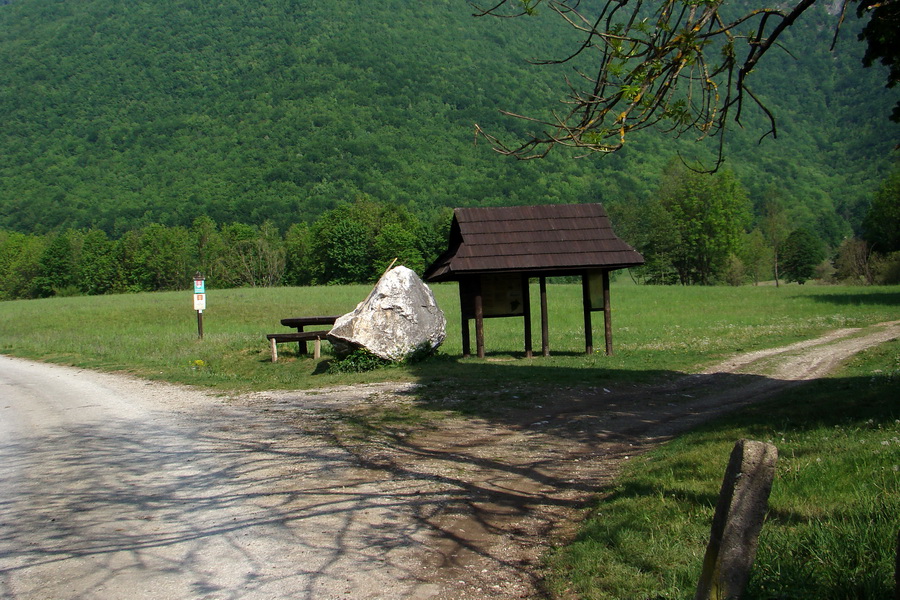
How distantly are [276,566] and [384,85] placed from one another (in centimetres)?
16517

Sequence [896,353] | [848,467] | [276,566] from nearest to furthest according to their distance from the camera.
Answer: [276,566], [848,467], [896,353]

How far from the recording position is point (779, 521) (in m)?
4.98

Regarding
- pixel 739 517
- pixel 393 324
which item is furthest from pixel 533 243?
pixel 739 517

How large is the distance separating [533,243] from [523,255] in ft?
1.73

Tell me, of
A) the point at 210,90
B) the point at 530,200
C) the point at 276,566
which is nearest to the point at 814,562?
the point at 276,566

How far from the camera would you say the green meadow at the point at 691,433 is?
443 cm

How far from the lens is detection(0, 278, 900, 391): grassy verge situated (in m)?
17.1

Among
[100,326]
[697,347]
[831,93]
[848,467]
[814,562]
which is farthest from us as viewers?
[831,93]

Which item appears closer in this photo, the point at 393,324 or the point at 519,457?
the point at 519,457

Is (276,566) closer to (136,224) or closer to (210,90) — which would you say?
(136,224)

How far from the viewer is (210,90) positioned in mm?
166000

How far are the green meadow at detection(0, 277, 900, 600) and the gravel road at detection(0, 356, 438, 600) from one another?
5.01ft

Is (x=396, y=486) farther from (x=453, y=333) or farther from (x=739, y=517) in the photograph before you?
(x=453, y=333)

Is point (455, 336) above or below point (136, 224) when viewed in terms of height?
below
